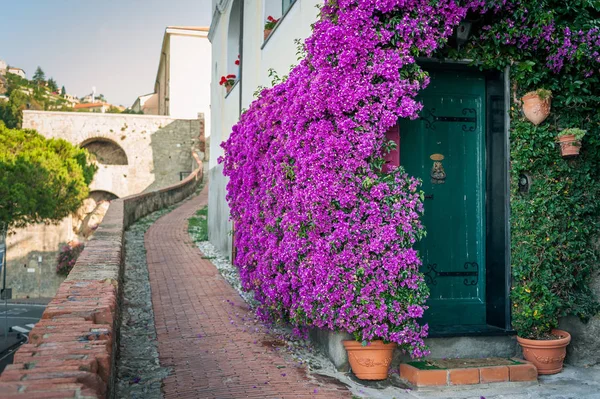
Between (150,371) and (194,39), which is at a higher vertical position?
(194,39)

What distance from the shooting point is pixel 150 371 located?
4.64 metres

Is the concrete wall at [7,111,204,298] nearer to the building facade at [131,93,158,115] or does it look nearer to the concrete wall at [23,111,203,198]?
the concrete wall at [23,111,203,198]

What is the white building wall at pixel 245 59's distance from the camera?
21.9ft

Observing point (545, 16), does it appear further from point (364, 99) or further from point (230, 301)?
point (230, 301)

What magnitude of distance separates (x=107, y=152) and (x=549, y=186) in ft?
113

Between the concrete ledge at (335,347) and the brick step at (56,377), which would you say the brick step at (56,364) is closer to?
the brick step at (56,377)

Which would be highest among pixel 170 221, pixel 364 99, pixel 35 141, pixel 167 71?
pixel 167 71

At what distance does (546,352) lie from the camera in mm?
4789

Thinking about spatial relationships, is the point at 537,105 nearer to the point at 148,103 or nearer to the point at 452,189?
the point at 452,189

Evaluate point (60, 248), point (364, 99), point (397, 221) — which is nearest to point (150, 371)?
point (397, 221)

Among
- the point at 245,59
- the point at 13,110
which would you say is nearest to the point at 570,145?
the point at 245,59

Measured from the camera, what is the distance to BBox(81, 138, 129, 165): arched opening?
35469 mm

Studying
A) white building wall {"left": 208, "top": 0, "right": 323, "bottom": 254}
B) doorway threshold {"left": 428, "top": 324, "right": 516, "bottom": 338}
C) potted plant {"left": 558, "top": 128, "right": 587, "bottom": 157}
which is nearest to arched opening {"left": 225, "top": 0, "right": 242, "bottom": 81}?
white building wall {"left": 208, "top": 0, "right": 323, "bottom": 254}

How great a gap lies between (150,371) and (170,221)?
13607 millimetres
